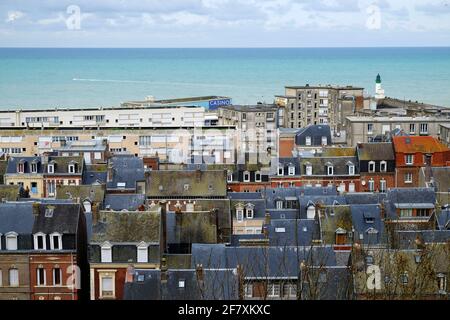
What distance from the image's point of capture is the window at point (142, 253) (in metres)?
17.0

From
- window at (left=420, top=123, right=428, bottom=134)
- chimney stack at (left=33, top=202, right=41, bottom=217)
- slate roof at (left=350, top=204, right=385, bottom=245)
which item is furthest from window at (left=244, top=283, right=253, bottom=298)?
window at (left=420, top=123, right=428, bottom=134)

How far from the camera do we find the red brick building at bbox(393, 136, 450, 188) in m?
29.2

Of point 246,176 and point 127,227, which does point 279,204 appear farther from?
point 127,227

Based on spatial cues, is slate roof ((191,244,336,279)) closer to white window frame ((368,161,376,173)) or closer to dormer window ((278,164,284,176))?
dormer window ((278,164,284,176))

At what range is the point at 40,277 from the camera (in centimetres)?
1675

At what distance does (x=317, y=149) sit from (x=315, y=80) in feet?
230

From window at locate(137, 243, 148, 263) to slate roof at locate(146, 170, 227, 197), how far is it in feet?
26.7

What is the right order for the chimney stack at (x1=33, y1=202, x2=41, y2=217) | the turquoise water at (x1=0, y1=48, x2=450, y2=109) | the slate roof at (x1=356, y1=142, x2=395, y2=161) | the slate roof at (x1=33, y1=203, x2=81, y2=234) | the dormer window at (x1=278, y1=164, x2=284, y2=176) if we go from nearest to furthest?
1. the slate roof at (x1=33, y1=203, x2=81, y2=234)
2. the chimney stack at (x1=33, y1=202, x2=41, y2=217)
3. the dormer window at (x1=278, y1=164, x2=284, y2=176)
4. the slate roof at (x1=356, y1=142, x2=395, y2=161)
5. the turquoise water at (x1=0, y1=48, x2=450, y2=109)

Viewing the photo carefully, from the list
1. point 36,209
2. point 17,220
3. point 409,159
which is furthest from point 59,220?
point 409,159

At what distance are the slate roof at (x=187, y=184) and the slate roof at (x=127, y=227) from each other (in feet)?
24.8

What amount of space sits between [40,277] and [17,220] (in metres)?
1.17

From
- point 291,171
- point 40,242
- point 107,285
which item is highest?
point 291,171

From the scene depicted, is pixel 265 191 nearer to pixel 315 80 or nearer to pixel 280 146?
pixel 280 146

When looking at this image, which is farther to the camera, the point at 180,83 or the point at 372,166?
the point at 180,83
